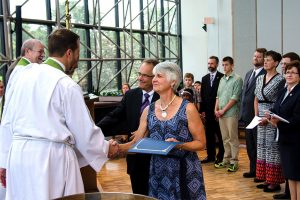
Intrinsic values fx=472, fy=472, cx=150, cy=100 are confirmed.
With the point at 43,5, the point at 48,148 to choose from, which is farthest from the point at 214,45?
the point at 48,148

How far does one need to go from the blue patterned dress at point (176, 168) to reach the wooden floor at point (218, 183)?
2144mm

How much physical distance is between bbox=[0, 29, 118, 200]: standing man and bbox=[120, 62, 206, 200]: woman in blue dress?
44cm

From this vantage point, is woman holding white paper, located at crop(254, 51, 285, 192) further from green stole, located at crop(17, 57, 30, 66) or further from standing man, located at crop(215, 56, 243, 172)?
green stole, located at crop(17, 57, 30, 66)

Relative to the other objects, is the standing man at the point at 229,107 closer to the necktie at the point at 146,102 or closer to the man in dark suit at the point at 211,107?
the man in dark suit at the point at 211,107

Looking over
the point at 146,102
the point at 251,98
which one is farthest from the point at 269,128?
the point at 146,102

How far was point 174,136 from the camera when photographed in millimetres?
2932

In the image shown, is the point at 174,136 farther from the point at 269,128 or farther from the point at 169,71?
the point at 269,128

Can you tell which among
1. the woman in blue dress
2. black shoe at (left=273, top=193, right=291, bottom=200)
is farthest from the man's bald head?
black shoe at (left=273, top=193, right=291, bottom=200)

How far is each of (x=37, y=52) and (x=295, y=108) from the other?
7.42ft

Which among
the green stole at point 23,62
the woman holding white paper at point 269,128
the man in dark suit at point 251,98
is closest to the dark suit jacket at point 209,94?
the man in dark suit at point 251,98

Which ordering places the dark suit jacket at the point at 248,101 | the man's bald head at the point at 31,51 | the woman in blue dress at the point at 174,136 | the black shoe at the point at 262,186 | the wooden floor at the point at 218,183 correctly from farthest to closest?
the dark suit jacket at the point at 248,101
the black shoe at the point at 262,186
the wooden floor at the point at 218,183
the man's bald head at the point at 31,51
the woman in blue dress at the point at 174,136

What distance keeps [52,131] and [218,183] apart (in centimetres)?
358

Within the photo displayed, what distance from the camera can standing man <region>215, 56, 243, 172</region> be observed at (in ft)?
20.4

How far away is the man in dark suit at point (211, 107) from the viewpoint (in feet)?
22.1
